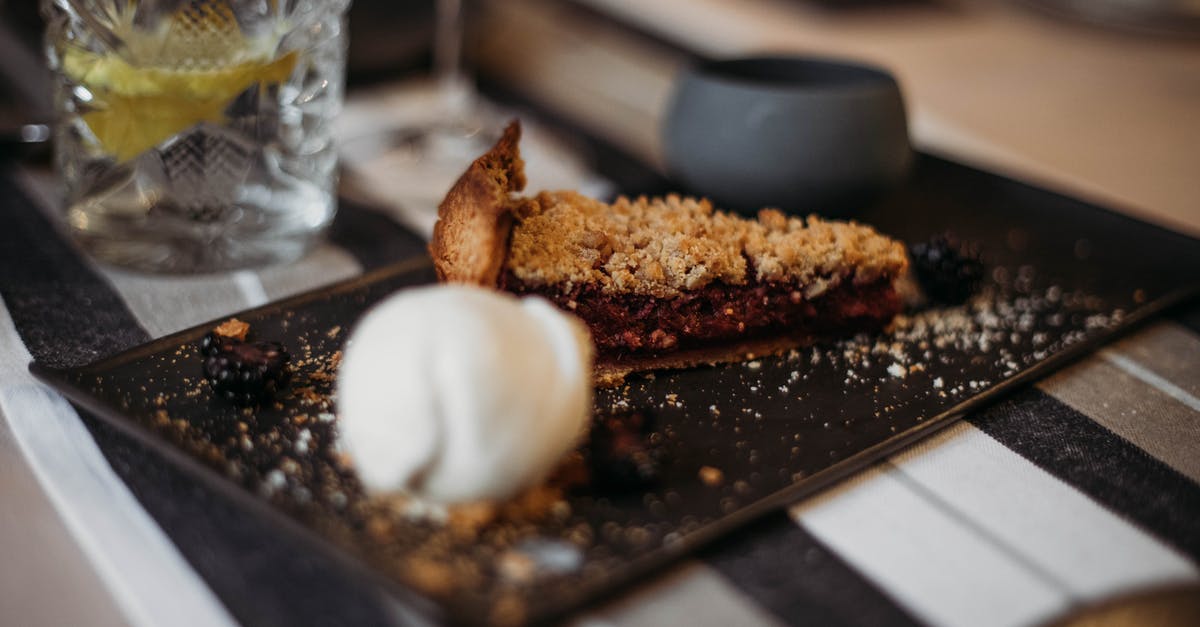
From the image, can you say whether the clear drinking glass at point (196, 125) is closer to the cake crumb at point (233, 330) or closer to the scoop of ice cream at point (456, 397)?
the cake crumb at point (233, 330)

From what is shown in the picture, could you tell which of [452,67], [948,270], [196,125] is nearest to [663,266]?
[948,270]

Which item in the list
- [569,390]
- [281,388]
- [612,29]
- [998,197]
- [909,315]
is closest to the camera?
[569,390]

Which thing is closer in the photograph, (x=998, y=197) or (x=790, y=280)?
(x=790, y=280)

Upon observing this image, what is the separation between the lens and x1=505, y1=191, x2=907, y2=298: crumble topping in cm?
114

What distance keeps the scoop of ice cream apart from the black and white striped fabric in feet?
0.35

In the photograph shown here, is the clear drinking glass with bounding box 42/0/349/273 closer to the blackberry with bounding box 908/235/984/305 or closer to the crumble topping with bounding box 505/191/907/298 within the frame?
the crumble topping with bounding box 505/191/907/298

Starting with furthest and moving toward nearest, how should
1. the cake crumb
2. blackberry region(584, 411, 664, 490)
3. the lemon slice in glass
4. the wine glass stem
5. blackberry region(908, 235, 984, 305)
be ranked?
the wine glass stem < blackberry region(908, 235, 984, 305) < the lemon slice in glass < the cake crumb < blackberry region(584, 411, 664, 490)

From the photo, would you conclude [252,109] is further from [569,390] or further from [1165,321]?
[1165,321]

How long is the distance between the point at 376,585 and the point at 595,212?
606 mm

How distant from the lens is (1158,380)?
1239 mm

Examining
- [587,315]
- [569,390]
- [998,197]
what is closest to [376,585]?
[569,390]

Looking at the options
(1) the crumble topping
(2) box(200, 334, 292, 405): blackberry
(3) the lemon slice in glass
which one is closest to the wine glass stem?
(3) the lemon slice in glass

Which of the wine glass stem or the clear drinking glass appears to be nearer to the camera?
the clear drinking glass

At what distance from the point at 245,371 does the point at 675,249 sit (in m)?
0.49
